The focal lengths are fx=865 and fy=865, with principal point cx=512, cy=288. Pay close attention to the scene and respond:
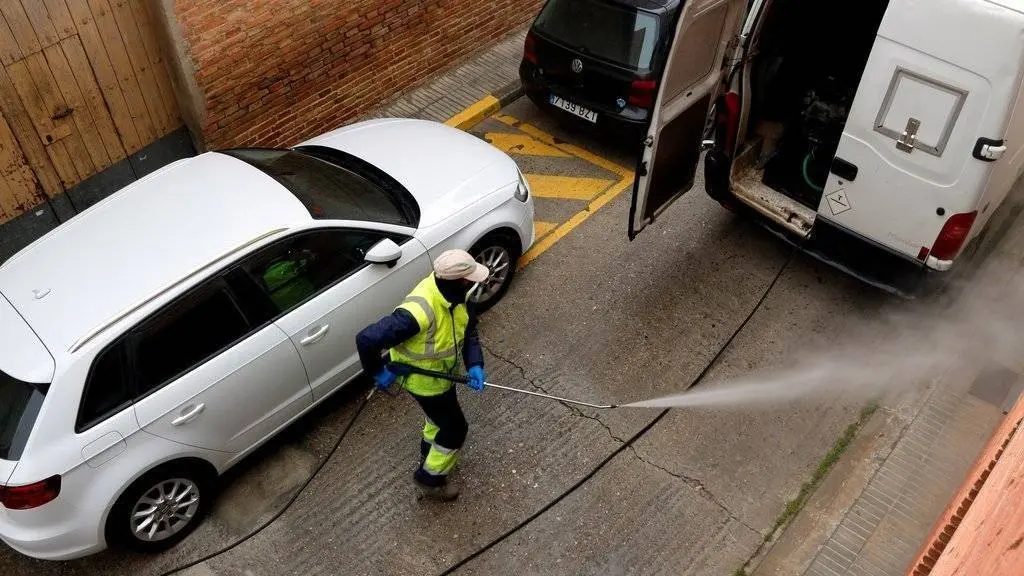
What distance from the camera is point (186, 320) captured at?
5.04 metres

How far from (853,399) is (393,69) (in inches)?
217

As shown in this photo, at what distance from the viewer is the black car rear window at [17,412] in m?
4.61

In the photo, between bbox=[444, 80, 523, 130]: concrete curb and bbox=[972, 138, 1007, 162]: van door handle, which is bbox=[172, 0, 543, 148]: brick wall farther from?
bbox=[972, 138, 1007, 162]: van door handle

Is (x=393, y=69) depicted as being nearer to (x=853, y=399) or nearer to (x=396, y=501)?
(x=396, y=501)

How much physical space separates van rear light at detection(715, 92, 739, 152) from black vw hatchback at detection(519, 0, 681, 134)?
76cm

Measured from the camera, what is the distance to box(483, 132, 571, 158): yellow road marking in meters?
8.41

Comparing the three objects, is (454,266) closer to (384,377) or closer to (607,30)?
(384,377)

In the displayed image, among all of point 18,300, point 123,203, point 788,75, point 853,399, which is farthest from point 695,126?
point 18,300

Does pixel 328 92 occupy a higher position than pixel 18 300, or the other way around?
pixel 18 300

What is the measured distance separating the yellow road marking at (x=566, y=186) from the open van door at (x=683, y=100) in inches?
46.6

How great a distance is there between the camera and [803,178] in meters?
7.34

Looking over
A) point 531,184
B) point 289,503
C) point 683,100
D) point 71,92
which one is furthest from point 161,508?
point 683,100

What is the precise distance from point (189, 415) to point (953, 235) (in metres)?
5.00

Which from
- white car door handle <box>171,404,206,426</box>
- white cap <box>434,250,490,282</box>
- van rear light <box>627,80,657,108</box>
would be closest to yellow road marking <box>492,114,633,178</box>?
van rear light <box>627,80,657,108</box>
